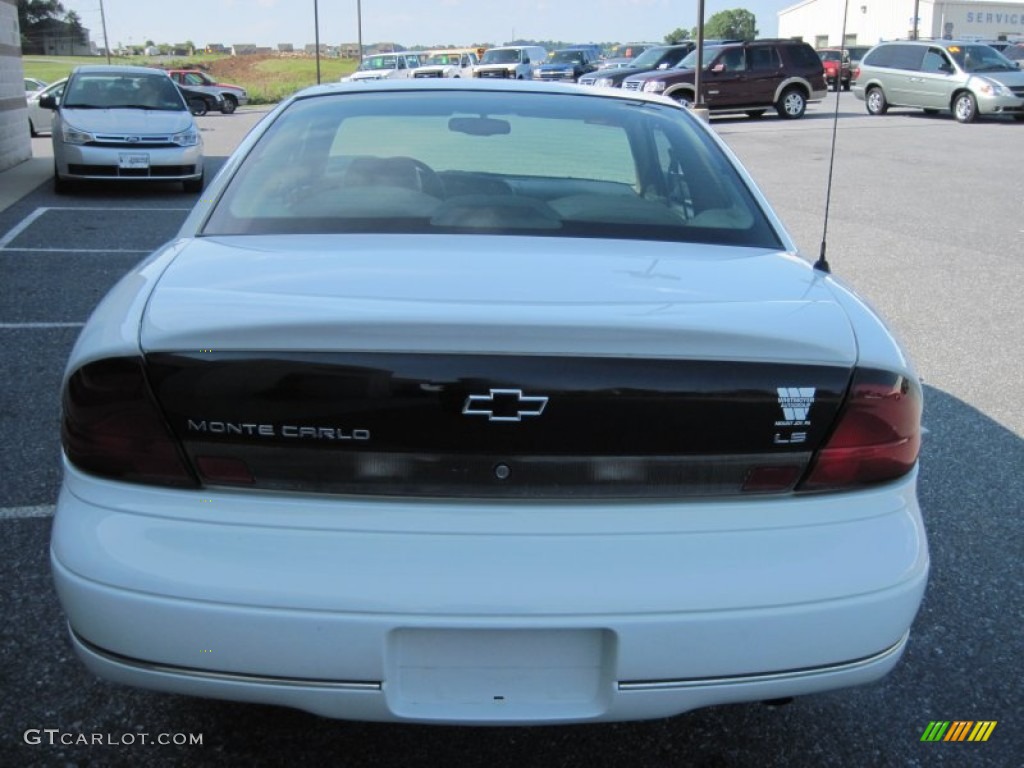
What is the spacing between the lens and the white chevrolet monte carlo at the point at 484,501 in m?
1.98

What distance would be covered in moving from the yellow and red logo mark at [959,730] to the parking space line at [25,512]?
2945 millimetres

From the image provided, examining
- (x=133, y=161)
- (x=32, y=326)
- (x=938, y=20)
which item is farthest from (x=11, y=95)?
(x=938, y=20)

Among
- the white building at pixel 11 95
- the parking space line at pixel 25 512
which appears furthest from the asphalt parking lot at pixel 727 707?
the white building at pixel 11 95

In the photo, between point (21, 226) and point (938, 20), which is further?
point (938, 20)

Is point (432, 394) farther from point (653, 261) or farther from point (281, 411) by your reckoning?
point (653, 261)

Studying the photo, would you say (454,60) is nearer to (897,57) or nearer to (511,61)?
(511,61)

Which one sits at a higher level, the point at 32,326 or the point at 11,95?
the point at 11,95

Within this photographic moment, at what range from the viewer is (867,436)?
2.17 m

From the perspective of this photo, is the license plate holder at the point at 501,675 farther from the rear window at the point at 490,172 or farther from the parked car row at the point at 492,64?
the parked car row at the point at 492,64

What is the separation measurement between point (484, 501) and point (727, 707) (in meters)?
1.14

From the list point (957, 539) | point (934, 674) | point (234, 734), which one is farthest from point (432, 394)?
point (957, 539)

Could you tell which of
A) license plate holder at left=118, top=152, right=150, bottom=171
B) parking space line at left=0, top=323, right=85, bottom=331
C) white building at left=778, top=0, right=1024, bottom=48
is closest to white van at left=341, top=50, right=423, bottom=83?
license plate holder at left=118, top=152, right=150, bottom=171

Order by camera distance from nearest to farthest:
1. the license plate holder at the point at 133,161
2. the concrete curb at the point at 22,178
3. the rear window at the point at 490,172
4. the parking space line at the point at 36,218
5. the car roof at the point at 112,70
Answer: the rear window at the point at 490,172, the parking space line at the point at 36,218, the concrete curb at the point at 22,178, the license plate holder at the point at 133,161, the car roof at the point at 112,70

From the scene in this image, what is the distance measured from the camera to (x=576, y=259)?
97.3 inches
